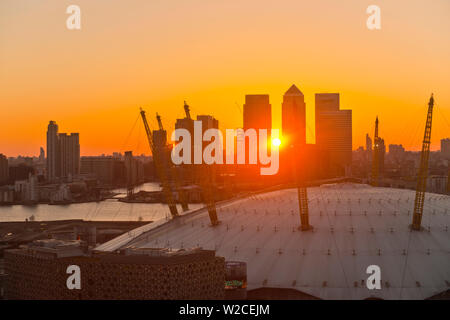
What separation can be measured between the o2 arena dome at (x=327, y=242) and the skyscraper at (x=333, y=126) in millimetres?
88512

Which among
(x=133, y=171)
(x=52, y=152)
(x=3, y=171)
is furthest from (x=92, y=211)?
(x=52, y=152)

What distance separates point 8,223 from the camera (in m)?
80.9

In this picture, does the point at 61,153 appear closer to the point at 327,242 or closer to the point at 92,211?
the point at 92,211

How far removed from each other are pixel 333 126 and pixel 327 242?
102761 millimetres

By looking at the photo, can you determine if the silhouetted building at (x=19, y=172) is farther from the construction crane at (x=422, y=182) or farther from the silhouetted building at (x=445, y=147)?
the construction crane at (x=422, y=182)

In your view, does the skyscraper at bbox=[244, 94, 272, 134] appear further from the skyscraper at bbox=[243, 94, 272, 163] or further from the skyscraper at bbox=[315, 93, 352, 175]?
the skyscraper at bbox=[315, 93, 352, 175]

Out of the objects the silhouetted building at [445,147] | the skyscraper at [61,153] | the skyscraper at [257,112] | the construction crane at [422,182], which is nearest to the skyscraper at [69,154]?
the skyscraper at [61,153]

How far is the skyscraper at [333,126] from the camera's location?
401 feet

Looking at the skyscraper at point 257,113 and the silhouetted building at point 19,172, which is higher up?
the skyscraper at point 257,113

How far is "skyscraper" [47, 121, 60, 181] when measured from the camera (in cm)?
15400

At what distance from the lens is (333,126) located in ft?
417

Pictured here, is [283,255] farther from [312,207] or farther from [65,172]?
[65,172]

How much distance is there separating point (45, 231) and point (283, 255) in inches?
1961
